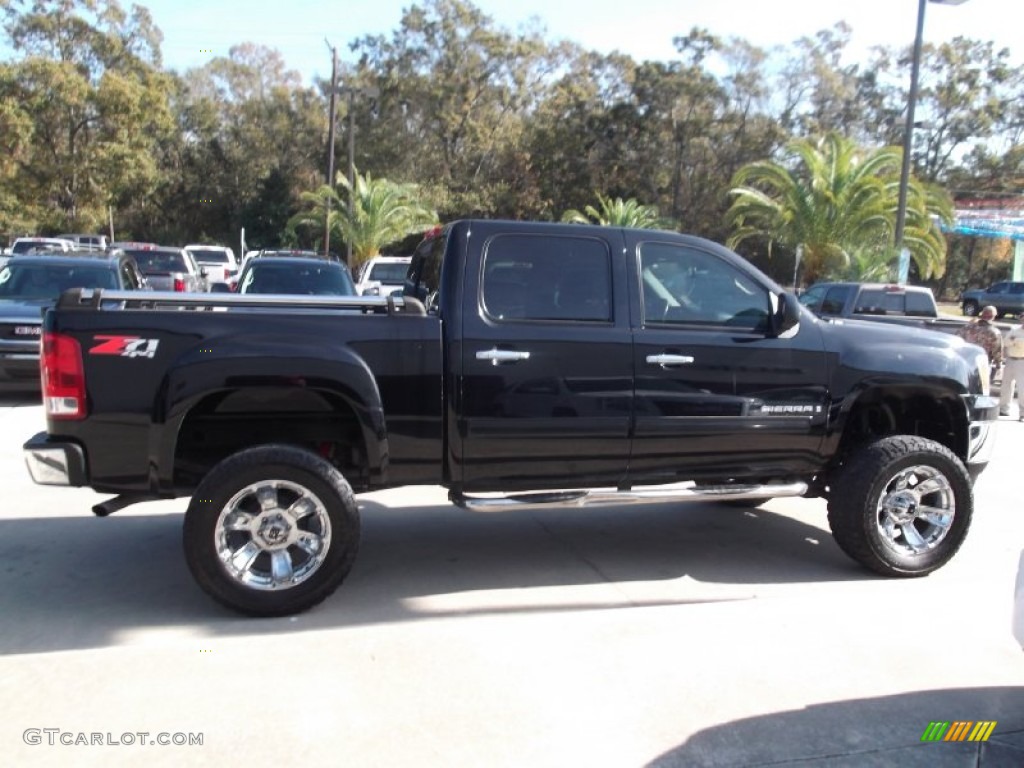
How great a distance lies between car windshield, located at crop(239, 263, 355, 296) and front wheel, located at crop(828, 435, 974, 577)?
8.28 m

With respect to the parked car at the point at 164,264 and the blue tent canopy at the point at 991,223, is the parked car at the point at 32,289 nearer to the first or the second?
the parked car at the point at 164,264

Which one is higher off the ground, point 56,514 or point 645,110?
point 645,110

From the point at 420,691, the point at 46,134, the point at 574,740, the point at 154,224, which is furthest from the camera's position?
the point at 154,224

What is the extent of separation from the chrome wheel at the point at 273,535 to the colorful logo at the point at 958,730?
2.82 m

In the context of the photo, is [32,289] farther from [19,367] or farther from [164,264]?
[164,264]

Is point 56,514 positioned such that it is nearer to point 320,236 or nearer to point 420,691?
point 420,691

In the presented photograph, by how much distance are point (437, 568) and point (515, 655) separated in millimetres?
1407

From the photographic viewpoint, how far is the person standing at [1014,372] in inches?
517

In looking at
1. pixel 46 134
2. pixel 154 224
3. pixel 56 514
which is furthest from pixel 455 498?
pixel 154 224

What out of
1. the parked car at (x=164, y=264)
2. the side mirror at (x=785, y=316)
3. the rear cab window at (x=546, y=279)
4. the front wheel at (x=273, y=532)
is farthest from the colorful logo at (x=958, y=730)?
the parked car at (x=164, y=264)

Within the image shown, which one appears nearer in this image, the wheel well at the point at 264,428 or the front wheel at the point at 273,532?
the front wheel at the point at 273,532

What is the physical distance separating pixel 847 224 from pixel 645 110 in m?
23.2

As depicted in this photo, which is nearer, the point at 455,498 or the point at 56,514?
the point at 455,498

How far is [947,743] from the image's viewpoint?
364 centimetres
